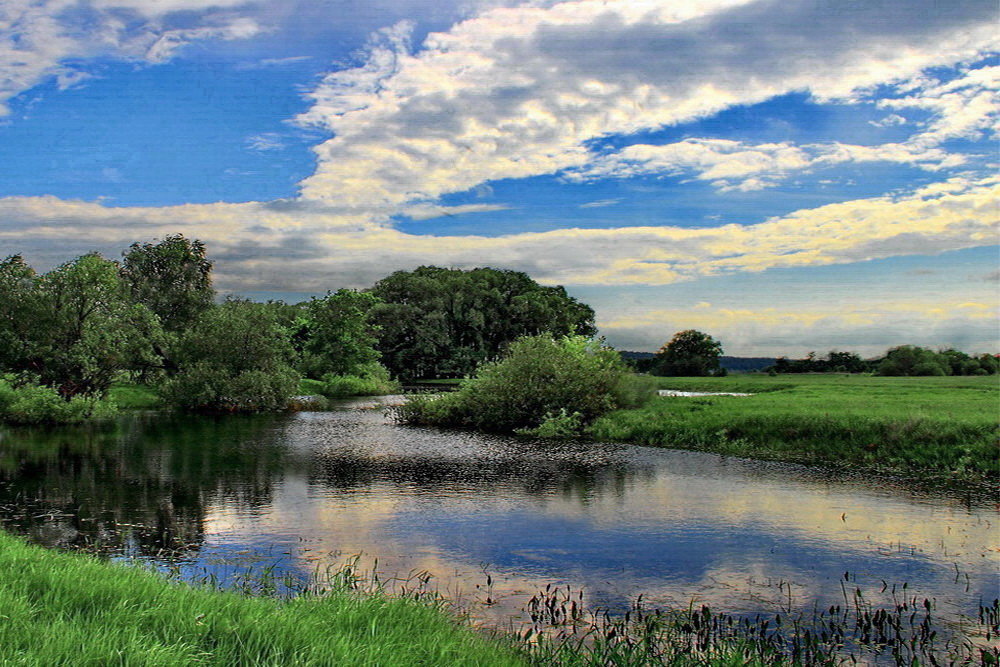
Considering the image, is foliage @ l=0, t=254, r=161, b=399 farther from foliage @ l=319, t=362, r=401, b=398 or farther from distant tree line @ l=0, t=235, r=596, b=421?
foliage @ l=319, t=362, r=401, b=398

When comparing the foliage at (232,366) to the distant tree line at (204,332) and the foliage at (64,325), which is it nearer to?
the distant tree line at (204,332)

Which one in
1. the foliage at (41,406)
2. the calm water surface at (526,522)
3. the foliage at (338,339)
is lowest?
the calm water surface at (526,522)

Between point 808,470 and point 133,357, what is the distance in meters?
38.4

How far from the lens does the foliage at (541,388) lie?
113ft

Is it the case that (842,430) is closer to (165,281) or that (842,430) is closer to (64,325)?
(64,325)

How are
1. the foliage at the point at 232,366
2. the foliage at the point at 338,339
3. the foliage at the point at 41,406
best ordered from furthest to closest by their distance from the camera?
the foliage at the point at 338,339
the foliage at the point at 232,366
the foliage at the point at 41,406

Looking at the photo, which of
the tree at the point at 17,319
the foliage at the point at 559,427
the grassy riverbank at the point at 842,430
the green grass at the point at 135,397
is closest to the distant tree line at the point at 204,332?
the tree at the point at 17,319

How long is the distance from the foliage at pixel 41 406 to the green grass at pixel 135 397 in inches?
393

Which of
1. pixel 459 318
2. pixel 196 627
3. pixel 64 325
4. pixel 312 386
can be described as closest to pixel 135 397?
pixel 64 325

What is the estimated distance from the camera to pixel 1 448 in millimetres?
26891

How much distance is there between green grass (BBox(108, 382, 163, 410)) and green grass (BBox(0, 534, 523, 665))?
147 ft

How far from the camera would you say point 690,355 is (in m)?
90.2

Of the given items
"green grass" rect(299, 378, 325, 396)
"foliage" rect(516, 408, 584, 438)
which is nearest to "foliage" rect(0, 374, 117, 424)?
"foliage" rect(516, 408, 584, 438)

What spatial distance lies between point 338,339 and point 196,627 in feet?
230
